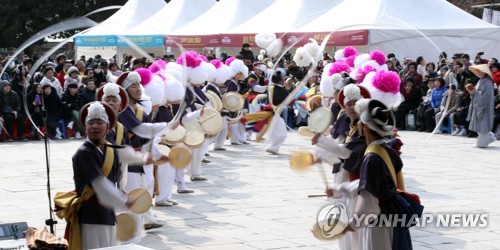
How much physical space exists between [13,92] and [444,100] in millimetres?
9320

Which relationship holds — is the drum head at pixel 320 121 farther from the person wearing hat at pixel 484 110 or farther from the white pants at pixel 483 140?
the white pants at pixel 483 140

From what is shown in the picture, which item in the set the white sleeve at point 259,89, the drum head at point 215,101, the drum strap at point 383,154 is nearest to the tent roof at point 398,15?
the white sleeve at point 259,89

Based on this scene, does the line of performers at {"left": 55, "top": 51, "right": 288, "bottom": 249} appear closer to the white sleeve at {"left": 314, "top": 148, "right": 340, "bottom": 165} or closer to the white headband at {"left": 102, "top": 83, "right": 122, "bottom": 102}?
the white headband at {"left": 102, "top": 83, "right": 122, "bottom": 102}

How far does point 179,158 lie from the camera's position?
8.00 m

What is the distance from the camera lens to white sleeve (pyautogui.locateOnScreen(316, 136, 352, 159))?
7117 mm

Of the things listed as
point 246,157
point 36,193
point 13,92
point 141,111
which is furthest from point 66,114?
point 141,111

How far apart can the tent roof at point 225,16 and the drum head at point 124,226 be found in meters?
22.2

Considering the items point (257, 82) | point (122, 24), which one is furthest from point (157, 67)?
point (122, 24)

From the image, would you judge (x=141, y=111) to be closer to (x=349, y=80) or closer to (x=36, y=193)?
(x=349, y=80)

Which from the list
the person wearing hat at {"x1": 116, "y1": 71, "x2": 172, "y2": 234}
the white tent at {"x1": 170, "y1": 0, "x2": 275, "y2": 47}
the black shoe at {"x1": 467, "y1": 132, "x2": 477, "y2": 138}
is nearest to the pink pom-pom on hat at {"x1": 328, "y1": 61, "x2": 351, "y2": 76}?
the person wearing hat at {"x1": 116, "y1": 71, "x2": 172, "y2": 234}

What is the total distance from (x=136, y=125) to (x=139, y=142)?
365 millimetres

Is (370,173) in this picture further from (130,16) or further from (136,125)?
(130,16)

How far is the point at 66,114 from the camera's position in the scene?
66.0 ft

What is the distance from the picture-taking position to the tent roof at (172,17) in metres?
32.0
